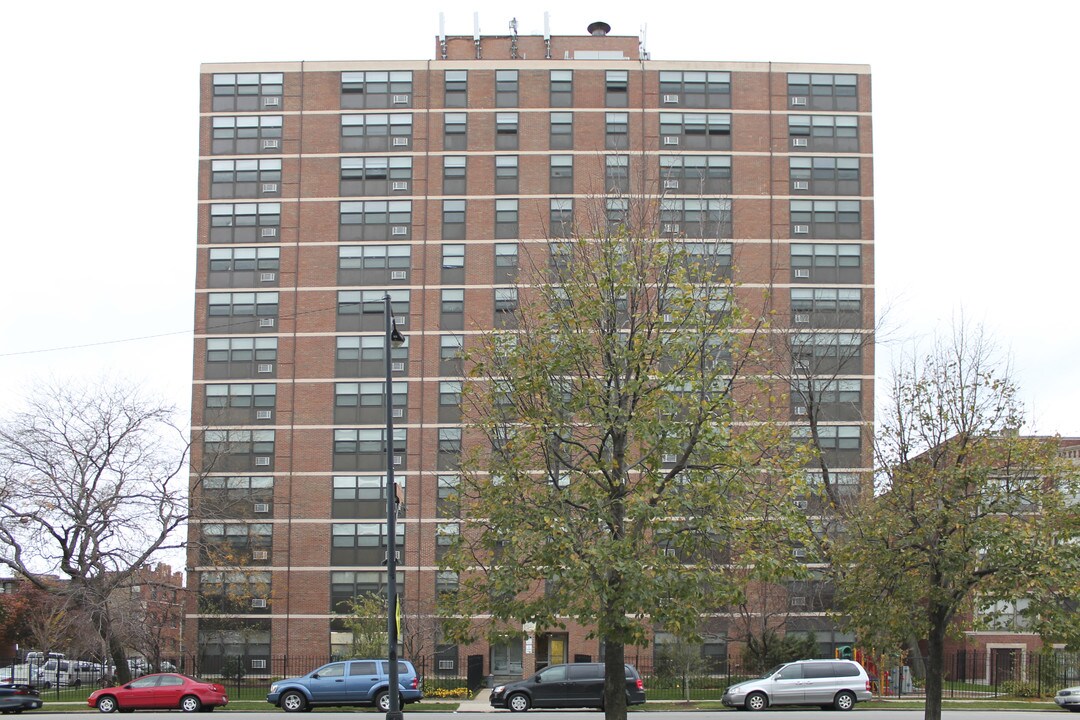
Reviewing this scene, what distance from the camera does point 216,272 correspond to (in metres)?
58.8

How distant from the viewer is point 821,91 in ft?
196

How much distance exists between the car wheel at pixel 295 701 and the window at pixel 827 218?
112ft

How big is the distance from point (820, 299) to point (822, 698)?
83.7 feet

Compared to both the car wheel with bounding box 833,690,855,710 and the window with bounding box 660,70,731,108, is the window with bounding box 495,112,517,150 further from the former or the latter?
the car wheel with bounding box 833,690,855,710

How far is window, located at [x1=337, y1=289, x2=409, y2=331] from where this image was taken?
189ft

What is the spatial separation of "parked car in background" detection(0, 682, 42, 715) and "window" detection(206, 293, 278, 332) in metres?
22.7

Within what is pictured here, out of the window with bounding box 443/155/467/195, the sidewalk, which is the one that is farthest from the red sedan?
the window with bounding box 443/155/467/195

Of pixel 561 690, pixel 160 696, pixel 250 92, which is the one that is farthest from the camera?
pixel 250 92

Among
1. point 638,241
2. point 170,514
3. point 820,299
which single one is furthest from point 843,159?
point 638,241

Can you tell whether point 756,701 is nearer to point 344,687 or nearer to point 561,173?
point 344,687

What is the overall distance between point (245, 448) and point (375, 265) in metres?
10.9

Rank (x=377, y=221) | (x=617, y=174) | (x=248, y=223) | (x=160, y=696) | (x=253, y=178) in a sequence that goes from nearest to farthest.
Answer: (x=617, y=174), (x=160, y=696), (x=377, y=221), (x=248, y=223), (x=253, y=178)

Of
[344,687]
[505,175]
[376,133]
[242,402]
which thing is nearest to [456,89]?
[376,133]

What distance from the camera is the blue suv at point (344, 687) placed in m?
36.1
